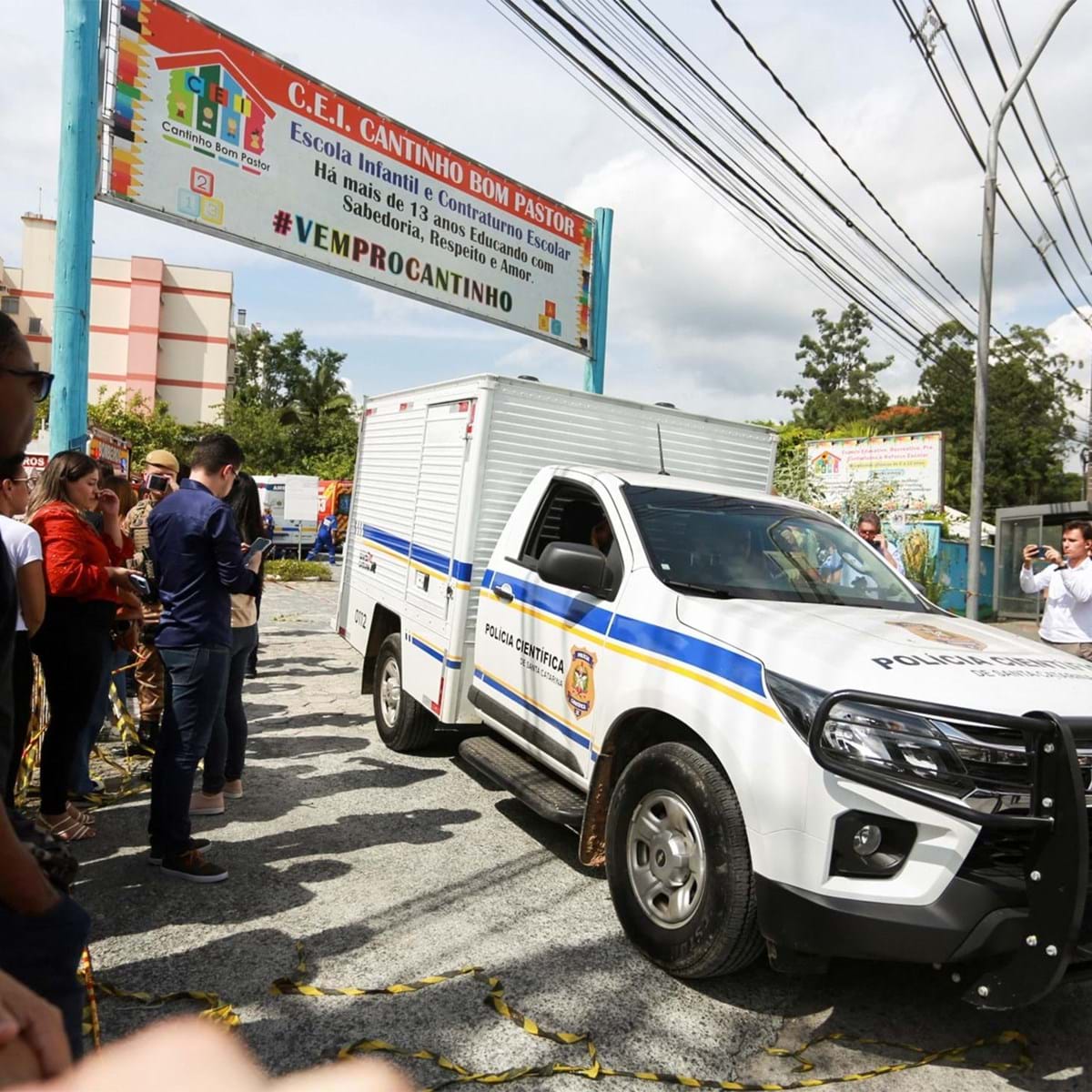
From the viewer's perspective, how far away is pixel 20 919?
1476 mm

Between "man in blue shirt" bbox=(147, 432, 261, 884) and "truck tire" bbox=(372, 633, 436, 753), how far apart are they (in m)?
2.13

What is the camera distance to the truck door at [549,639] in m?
4.30

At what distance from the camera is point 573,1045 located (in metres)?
3.02

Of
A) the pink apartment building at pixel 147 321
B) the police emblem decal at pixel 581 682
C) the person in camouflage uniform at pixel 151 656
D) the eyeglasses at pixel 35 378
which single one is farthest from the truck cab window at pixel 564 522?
the pink apartment building at pixel 147 321

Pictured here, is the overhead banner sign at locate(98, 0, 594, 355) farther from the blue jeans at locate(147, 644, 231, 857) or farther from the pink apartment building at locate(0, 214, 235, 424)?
the pink apartment building at locate(0, 214, 235, 424)

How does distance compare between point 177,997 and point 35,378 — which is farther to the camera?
point 177,997

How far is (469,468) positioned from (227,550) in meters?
1.73

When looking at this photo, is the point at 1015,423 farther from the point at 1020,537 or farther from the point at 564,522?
the point at 564,522

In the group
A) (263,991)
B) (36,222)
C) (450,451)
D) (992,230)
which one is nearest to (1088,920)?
(263,991)

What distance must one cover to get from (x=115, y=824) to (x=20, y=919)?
148 inches

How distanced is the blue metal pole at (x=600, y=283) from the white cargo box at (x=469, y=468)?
176 inches

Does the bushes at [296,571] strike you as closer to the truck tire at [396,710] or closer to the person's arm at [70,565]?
the truck tire at [396,710]

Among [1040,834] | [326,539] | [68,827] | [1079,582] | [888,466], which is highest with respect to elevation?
[888,466]

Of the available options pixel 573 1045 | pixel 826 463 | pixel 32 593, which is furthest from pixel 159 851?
pixel 826 463
